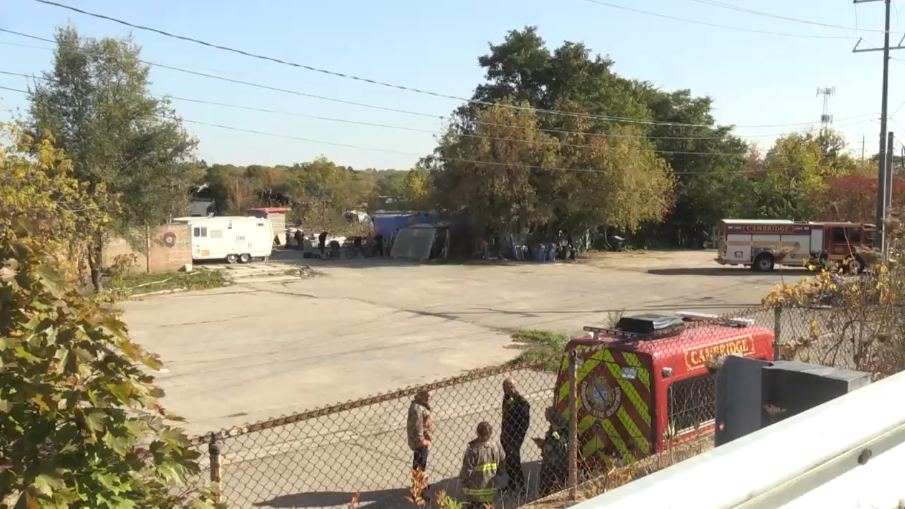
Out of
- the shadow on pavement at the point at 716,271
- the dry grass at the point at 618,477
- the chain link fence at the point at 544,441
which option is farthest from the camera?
the shadow on pavement at the point at 716,271

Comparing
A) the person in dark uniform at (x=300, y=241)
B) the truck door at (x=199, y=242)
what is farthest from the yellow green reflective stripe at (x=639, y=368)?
the person in dark uniform at (x=300, y=241)

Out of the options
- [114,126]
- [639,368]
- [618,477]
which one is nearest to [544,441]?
[639,368]

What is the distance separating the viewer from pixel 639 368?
6984mm

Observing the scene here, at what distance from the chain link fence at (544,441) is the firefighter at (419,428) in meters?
0.02

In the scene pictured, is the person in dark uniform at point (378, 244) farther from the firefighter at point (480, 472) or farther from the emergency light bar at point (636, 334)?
the firefighter at point (480, 472)

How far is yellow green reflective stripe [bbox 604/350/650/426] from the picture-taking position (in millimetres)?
6996

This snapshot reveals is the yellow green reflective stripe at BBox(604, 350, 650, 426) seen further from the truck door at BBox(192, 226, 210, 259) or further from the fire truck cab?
the truck door at BBox(192, 226, 210, 259)

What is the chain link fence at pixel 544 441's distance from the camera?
681cm

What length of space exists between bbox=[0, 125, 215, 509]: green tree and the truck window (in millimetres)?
5302

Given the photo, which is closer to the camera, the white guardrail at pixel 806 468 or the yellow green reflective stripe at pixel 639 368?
the white guardrail at pixel 806 468

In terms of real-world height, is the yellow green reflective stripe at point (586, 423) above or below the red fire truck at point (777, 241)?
below

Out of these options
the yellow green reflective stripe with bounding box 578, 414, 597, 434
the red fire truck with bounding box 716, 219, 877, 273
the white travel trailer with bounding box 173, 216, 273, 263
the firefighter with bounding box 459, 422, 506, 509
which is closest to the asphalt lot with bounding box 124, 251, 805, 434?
the red fire truck with bounding box 716, 219, 877, 273

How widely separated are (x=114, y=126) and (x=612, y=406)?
941 inches

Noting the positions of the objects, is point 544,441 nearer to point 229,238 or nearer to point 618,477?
point 618,477
